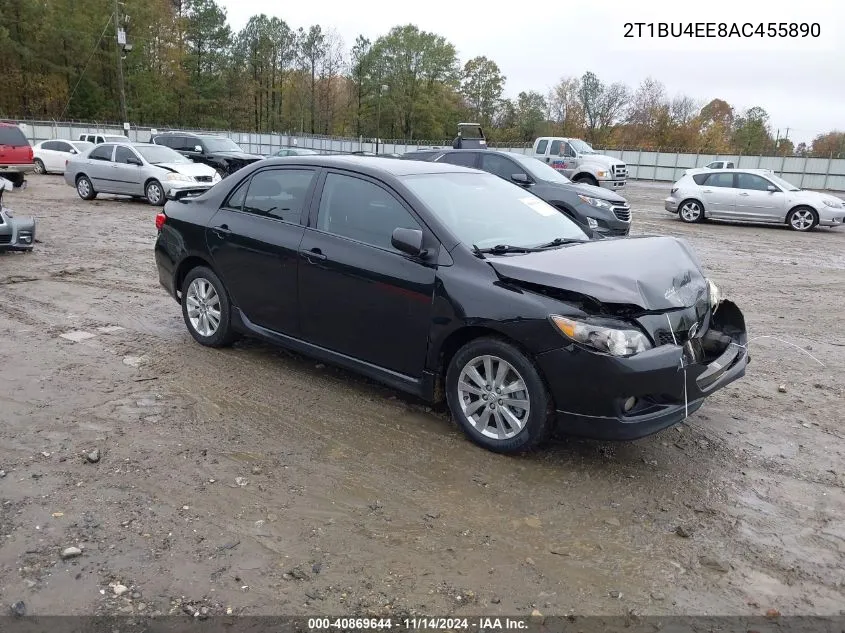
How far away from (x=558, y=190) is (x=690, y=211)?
8.00 m

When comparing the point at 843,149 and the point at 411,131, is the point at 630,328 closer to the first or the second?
the point at 843,149

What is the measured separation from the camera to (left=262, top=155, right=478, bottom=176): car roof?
16.3 feet

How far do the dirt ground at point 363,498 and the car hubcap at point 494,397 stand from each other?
0.60 ft

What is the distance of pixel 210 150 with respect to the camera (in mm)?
24031

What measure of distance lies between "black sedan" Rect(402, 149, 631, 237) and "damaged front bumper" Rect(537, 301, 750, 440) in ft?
25.1

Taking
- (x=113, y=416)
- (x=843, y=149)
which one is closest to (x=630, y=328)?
(x=113, y=416)

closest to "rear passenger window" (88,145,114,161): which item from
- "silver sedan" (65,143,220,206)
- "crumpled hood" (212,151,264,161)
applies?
"silver sedan" (65,143,220,206)

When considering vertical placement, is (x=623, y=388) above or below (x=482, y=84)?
below

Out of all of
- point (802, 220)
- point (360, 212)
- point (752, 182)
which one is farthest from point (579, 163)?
point (360, 212)

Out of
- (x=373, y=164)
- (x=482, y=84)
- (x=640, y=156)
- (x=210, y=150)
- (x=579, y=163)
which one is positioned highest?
(x=482, y=84)

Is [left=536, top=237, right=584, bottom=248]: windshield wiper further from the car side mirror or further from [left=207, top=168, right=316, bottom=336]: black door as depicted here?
[left=207, top=168, right=316, bottom=336]: black door

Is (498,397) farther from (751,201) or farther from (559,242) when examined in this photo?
(751,201)

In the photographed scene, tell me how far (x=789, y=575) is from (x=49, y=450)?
4.08 meters

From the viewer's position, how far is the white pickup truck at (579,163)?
948 inches
